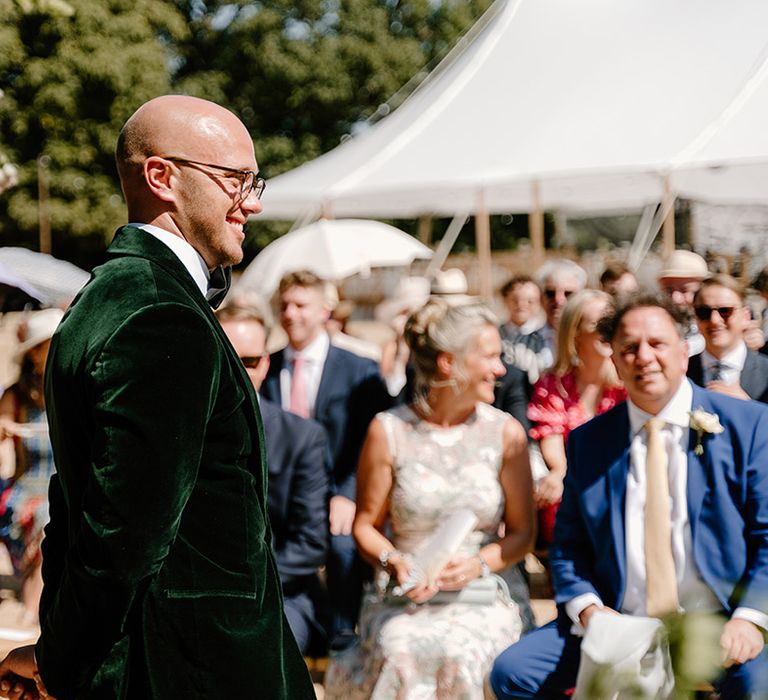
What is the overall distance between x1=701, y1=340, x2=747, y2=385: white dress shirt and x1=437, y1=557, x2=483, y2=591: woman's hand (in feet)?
5.93

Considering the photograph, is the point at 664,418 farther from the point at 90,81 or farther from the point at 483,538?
the point at 90,81

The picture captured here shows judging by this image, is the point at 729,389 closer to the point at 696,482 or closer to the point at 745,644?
the point at 696,482

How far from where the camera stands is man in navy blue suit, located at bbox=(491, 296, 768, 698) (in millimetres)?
3533

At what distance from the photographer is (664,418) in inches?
147

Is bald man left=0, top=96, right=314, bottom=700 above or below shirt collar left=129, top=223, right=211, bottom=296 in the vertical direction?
below

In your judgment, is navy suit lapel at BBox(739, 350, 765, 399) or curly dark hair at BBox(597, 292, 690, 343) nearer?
curly dark hair at BBox(597, 292, 690, 343)

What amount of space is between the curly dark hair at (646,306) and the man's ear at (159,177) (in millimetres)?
2277

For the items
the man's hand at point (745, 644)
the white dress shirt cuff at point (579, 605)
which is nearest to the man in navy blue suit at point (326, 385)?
the white dress shirt cuff at point (579, 605)

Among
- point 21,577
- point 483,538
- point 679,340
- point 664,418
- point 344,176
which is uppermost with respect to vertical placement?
point 344,176

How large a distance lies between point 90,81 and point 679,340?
2941 centimetres

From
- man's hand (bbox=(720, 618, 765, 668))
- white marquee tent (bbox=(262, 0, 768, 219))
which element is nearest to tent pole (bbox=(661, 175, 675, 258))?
white marquee tent (bbox=(262, 0, 768, 219))

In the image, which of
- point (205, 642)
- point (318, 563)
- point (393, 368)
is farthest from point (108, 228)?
point (205, 642)

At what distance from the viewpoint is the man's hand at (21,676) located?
2.01m

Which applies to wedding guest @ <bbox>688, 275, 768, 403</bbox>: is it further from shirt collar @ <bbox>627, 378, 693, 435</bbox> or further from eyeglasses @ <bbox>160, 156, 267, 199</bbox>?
eyeglasses @ <bbox>160, 156, 267, 199</bbox>
